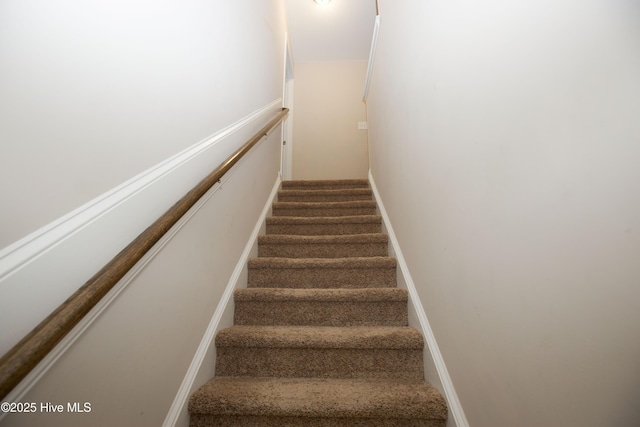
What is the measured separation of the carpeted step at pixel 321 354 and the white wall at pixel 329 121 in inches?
126

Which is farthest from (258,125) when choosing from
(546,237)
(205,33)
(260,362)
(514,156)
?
(546,237)

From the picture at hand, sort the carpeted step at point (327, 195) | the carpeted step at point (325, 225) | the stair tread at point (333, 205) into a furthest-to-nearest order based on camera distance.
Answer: the carpeted step at point (327, 195) → the stair tread at point (333, 205) → the carpeted step at point (325, 225)

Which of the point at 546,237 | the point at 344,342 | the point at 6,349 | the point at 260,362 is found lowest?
the point at 260,362

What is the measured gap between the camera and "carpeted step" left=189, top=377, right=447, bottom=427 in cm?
104

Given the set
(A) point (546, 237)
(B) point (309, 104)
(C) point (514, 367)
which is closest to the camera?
(A) point (546, 237)

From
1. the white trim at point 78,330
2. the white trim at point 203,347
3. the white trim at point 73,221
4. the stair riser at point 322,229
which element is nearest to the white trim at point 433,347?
the stair riser at point 322,229

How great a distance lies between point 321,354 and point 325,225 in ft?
4.04

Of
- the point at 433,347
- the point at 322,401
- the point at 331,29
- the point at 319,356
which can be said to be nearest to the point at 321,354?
the point at 319,356

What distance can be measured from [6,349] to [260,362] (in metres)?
0.98

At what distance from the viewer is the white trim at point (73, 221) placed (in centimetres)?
49

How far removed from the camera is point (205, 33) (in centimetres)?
127

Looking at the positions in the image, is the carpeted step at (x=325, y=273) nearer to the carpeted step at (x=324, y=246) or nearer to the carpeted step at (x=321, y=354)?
the carpeted step at (x=324, y=246)

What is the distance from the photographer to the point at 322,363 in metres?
1.28

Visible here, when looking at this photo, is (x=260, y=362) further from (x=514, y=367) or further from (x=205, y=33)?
(x=205, y=33)
